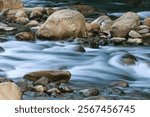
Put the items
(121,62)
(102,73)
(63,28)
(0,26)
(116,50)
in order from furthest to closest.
A: (0,26) → (63,28) → (116,50) → (121,62) → (102,73)

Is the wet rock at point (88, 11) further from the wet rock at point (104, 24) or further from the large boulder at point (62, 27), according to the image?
the large boulder at point (62, 27)

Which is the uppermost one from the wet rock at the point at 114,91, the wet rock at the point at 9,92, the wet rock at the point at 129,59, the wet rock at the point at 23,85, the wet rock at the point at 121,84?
the wet rock at the point at 9,92

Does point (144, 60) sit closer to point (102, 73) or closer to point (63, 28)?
point (102, 73)

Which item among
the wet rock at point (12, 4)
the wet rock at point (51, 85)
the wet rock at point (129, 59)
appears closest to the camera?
the wet rock at point (51, 85)

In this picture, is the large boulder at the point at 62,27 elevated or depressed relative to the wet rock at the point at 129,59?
elevated

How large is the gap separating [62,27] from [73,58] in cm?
142

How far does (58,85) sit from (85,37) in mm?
3312

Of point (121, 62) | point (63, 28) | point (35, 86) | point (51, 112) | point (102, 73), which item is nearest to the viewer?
point (51, 112)

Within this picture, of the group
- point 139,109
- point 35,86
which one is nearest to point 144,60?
point 35,86

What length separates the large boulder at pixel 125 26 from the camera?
8788 millimetres

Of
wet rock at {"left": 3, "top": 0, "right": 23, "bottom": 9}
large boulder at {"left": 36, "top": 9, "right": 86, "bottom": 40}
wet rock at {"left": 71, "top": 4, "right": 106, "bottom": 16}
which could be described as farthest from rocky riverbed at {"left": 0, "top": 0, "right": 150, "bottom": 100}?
wet rock at {"left": 71, "top": 4, "right": 106, "bottom": 16}

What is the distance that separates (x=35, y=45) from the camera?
8219 millimetres

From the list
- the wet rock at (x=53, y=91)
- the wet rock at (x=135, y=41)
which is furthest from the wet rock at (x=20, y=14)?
the wet rock at (x=53, y=91)

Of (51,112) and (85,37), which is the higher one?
(51,112)
